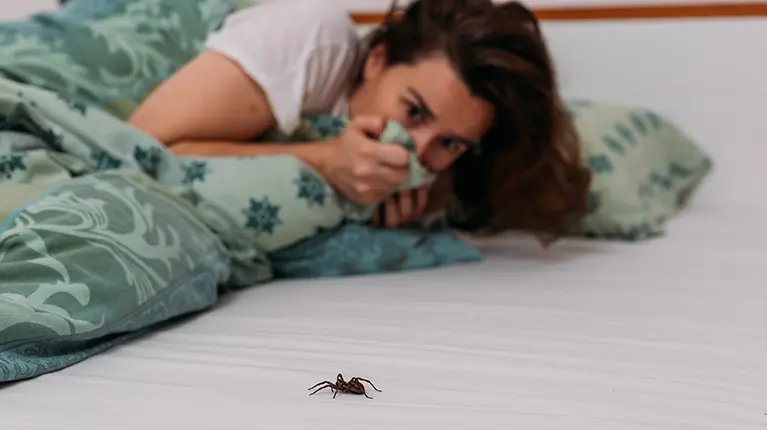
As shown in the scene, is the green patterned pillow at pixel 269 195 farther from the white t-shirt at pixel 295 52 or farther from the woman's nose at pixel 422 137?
the white t-shirt at pixel 295 52

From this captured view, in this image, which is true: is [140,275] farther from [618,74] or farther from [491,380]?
[618,74]

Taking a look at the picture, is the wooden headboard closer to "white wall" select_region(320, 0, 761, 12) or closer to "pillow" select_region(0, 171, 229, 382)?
"white wall" select_region(320, 0, 761, 12)

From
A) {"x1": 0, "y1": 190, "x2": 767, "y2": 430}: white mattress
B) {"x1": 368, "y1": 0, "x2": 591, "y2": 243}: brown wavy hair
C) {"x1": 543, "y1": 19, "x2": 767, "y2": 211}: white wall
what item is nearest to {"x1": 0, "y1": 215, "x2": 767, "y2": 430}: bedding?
{"x1": 0, "y1": 190, "x2": 767, "y2": 430}: white mattress

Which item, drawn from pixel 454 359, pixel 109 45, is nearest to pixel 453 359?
pixel 454 359

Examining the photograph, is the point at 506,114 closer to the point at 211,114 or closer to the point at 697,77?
the point at 211,114

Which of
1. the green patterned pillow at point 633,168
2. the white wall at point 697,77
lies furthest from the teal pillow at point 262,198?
the white wall at point 697,77
